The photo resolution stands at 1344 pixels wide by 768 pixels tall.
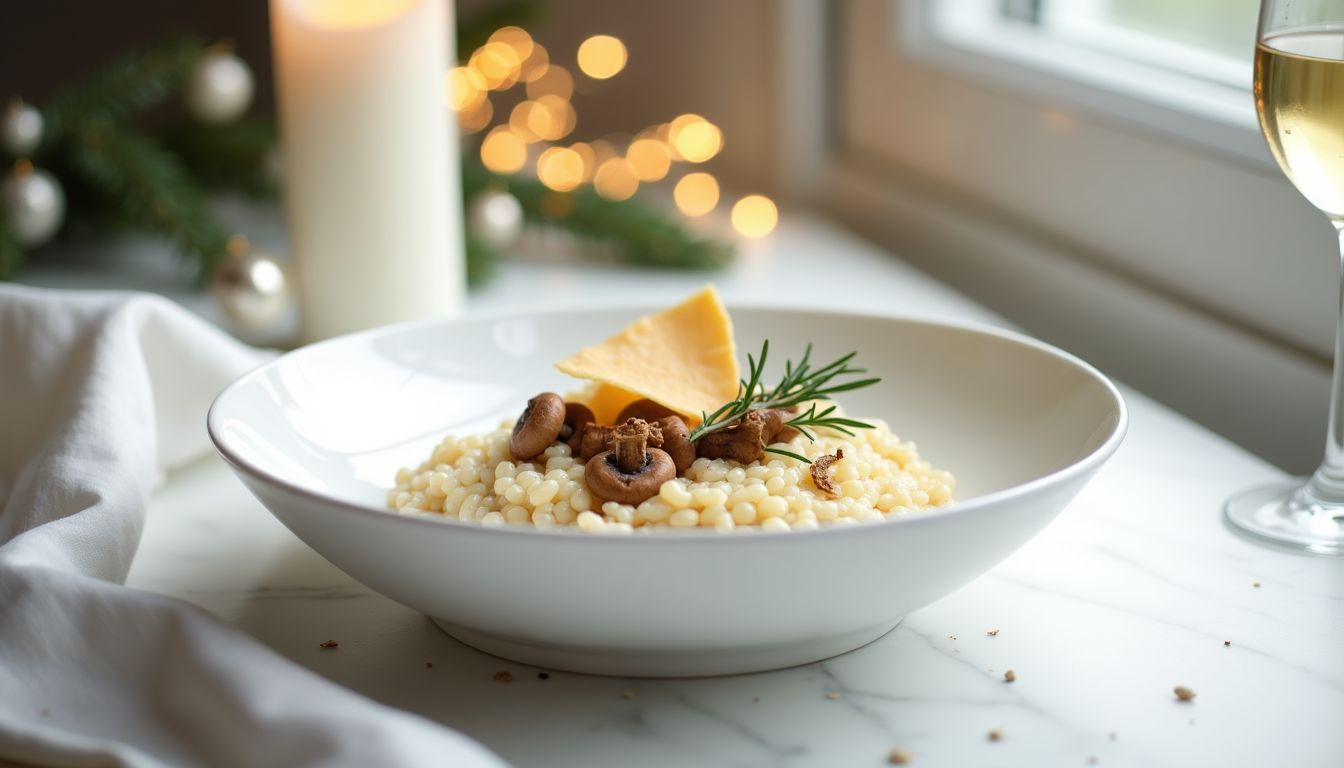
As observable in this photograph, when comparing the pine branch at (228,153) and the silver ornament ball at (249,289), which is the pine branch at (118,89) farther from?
the silver ornament ball at (249,289)

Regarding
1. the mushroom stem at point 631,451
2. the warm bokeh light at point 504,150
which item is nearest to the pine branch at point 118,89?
the warm bokeh light at point 504,150

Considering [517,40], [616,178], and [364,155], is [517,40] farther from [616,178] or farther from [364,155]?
[364,155]

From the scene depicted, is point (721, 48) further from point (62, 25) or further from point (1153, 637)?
point (1153, 637)

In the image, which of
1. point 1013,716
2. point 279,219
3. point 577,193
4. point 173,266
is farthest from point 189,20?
point 1013,716

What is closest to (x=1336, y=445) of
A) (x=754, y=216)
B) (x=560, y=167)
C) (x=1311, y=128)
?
(x=1311, y=128)

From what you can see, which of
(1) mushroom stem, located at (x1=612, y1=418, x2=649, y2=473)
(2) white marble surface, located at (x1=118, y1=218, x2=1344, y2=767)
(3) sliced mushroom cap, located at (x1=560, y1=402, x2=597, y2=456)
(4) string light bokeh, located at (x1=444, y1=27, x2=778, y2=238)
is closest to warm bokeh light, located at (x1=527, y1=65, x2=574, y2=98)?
(4) string light bokeh, located at (x1=444, y1=27, x2=778, y2=238)

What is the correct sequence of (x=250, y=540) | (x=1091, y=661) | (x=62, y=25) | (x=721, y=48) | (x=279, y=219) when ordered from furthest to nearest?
1. (x=62, y=25)
2. (x=721, y=48)
3. (x=279, y=219)
4. (x=250, y=540)
5. (x=1091, y=661)
